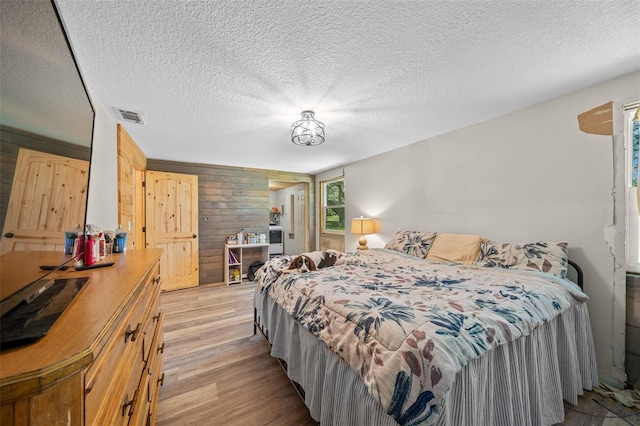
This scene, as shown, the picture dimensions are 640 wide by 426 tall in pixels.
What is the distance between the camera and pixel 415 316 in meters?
1.10

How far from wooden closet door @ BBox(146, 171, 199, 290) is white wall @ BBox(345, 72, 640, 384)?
3.75 meters

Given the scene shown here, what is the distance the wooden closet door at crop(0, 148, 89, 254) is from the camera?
0.56 metres

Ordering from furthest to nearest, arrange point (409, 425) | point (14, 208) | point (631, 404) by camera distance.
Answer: point (631, 404)
point (409, 425)
point (14, 208)

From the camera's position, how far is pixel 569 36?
139cm

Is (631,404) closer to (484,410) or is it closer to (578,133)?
(484,410)

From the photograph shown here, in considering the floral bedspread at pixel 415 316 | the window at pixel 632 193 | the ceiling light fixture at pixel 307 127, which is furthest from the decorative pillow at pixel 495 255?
the ceiling light fixture at pixel 307 127

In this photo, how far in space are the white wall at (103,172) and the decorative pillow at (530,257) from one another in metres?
3.40

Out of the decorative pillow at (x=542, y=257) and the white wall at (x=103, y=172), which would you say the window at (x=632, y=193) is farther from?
the white wall at (x=103, y=172)

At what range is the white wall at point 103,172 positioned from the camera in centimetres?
183

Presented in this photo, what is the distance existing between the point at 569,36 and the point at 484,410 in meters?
2.14

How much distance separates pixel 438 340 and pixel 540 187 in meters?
2.15

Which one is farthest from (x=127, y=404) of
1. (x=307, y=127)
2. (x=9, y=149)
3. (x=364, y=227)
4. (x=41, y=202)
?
(x=364, y=227)

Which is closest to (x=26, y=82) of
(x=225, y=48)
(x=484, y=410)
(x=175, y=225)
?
(x=225, y=48)

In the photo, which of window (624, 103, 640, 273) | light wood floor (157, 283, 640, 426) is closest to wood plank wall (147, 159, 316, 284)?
light wood floor (157, 283, 640, 426)
